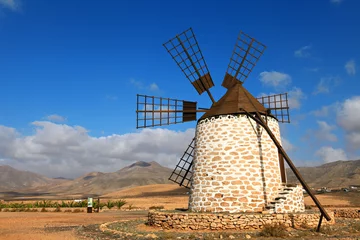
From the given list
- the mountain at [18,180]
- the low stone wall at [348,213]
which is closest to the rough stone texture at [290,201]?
the low stone wall at [348,213]

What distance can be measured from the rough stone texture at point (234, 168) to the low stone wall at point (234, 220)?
54.6 inches

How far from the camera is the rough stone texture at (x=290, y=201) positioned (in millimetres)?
13265

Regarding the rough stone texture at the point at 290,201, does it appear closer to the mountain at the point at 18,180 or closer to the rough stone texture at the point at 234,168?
the rough stone texture at the point at 234,168

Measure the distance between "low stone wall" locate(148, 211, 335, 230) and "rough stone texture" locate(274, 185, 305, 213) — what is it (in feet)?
2.92

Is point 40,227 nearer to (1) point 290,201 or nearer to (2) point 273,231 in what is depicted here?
(2) point 273,231

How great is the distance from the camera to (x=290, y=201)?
45.1 feet

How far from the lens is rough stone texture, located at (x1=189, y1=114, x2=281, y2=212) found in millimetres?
13633

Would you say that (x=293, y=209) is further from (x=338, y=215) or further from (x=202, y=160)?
(x=338, y=215)

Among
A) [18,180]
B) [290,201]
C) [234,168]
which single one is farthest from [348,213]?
[18,180]

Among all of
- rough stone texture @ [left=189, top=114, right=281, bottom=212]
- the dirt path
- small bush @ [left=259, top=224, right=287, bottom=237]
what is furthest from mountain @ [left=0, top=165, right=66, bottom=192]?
small bush @ [left=259, top=224, right=287, bottom=237]

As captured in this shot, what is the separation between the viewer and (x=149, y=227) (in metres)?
13.8

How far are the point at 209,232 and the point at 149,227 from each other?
10.3 feet

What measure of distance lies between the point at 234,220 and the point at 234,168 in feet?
8.20

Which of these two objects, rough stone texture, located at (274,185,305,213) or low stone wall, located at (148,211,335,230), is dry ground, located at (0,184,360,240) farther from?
rough stone texture, located at (274,185,305,213)
